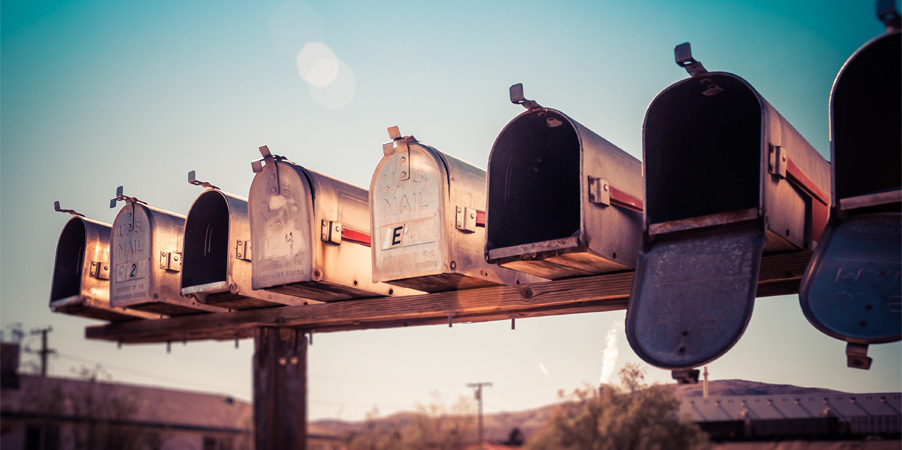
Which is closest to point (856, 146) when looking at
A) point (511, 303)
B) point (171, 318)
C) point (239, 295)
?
point (511, 303)

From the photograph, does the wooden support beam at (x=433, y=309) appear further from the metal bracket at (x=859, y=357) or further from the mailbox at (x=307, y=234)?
the metal bracket at (x=859, y=357)

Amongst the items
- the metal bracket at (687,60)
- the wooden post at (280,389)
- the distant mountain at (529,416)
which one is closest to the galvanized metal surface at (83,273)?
the wooden post at (280,389)

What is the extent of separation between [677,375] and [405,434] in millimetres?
1673

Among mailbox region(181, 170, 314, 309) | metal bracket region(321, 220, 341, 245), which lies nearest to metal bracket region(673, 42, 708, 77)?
metal bracket region(321, 220, 341, 245)

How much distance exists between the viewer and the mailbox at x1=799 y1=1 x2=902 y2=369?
3973 millimetres

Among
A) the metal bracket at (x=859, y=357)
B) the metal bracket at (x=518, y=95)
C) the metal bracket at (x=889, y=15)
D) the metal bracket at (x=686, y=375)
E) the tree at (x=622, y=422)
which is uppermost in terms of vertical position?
the metal bracket at (x=889, y=15)

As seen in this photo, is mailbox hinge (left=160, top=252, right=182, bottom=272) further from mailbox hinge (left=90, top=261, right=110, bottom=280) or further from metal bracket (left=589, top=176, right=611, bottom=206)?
metal bracket (left=589, top=176, right=611, bottom=206)

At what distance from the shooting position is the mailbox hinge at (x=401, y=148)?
18.1 feet

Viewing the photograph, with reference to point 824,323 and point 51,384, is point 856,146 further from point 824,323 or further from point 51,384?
point 51,384

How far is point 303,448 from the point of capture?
6625 millimetres

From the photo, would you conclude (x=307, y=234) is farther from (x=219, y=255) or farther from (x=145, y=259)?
(x=145, y=259)

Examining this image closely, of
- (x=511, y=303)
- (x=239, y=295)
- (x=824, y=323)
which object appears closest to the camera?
(x=824, y=323)

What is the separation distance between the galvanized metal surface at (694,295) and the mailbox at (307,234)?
2.15 meters

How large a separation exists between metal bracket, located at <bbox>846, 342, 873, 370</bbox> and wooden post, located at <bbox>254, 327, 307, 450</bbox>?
407 cm
